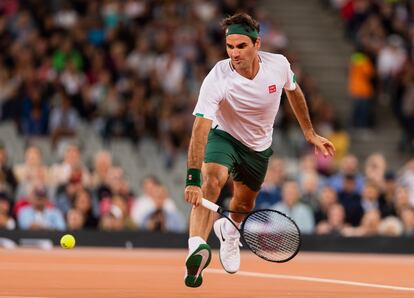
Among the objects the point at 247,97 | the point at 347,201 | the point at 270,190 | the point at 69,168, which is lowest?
the point at 347,201

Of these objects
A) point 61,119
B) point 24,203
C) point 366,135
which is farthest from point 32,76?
point 366,135

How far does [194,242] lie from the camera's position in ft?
35.8

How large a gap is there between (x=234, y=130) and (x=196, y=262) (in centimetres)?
165

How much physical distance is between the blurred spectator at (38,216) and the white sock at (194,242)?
26.4ft

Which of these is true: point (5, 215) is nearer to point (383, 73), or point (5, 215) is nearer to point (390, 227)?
point (390, 227)

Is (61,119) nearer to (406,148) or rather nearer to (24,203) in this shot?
(24,203)

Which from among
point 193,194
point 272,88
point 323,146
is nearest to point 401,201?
point 323,146

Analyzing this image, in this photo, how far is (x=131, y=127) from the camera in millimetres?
22234

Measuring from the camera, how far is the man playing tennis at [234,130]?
10.9 meters

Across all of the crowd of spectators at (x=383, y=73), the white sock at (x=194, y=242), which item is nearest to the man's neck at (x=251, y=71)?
the white sock at (x=194, y=242)

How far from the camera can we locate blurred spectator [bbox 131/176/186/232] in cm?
1929

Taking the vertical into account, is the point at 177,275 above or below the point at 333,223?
above

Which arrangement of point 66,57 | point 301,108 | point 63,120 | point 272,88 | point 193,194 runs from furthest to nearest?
point 66,57 → point 63,120 → point 301,108 → point 272,88 → point 193,194

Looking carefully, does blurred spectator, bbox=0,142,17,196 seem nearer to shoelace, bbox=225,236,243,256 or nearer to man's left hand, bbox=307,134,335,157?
shoelace, bbox=225,236,243,256
